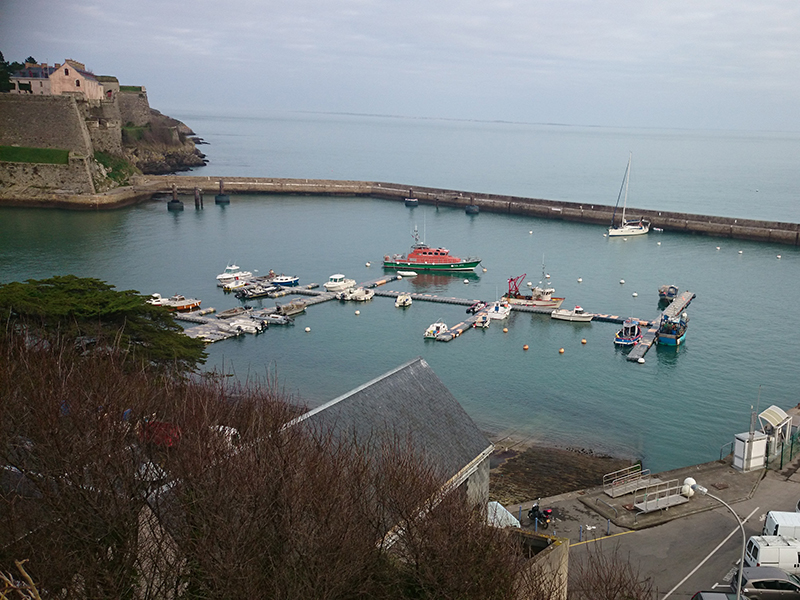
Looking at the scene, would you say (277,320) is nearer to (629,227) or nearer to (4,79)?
(629,227)

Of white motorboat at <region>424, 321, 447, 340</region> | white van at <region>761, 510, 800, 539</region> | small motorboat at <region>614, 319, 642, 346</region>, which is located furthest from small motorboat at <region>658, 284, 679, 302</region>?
white van at <region>761, 510, 800, 539</region>

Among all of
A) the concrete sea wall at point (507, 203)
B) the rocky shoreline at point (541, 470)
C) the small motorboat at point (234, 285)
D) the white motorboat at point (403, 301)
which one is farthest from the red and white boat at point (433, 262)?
the rocky shoreline at point (541, 470)

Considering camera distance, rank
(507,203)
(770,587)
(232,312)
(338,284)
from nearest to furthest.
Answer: (770,587) → (232,312) → (338,284) → (507,203)

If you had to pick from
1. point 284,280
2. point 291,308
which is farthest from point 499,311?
point 284,280

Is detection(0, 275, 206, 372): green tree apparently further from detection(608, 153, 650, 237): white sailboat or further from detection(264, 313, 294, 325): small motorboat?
detection(608, 153, 650, 237): white sailboat

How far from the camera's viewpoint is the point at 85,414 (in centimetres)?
1277

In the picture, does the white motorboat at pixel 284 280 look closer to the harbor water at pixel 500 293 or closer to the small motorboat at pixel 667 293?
the harbor water at pixel 500 293

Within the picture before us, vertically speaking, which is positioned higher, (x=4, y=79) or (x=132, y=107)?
(x=4, y=79)

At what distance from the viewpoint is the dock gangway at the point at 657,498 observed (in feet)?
59.5

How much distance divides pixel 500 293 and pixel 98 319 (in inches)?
1194

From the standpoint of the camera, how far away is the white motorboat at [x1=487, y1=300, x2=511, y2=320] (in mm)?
43438

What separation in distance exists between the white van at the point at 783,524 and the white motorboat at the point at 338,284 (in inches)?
1394

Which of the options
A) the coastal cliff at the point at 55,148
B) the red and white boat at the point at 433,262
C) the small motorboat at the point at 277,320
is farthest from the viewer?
the coastal cliff at the point at 55,148

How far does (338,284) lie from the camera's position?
4947 cm
